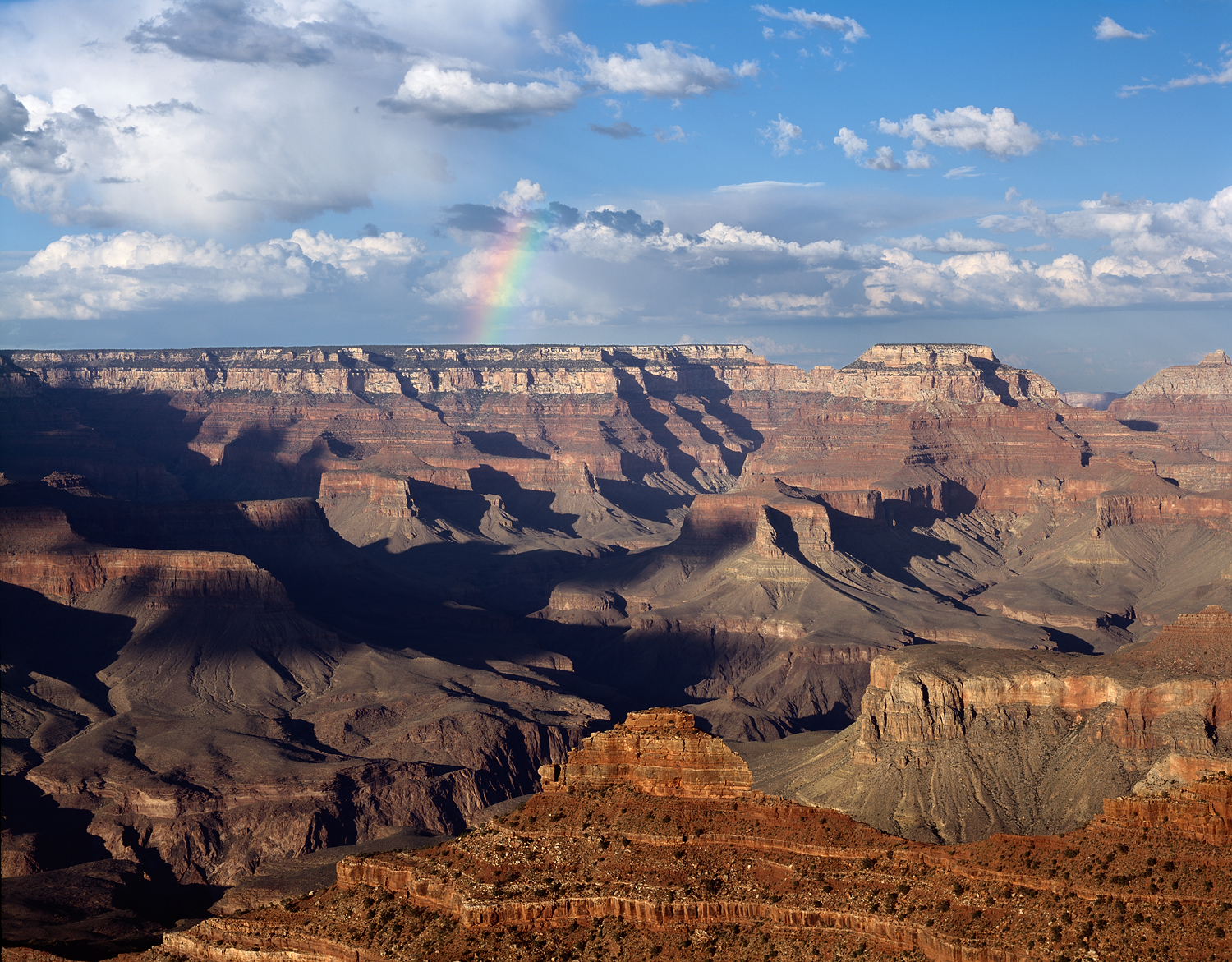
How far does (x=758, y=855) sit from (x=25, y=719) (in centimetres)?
10779

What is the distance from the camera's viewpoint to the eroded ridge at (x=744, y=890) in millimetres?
43156

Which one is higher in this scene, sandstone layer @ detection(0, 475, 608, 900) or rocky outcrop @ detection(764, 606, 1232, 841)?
rocky outcrop @ detection(764, 606, 1232, 841)

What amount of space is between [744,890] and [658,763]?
5.92m

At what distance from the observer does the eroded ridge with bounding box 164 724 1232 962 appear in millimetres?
43156

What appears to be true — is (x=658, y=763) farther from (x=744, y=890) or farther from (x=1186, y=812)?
(x=1186, y=812)

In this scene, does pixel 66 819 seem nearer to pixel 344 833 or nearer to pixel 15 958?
pixel 344 833

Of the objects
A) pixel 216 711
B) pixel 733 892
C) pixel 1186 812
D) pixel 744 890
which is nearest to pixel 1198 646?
pixel 1186 812

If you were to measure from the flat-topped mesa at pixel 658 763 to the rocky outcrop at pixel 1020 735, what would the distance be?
32141mm

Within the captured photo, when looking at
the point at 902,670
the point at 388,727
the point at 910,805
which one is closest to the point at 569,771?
the point at 910,805

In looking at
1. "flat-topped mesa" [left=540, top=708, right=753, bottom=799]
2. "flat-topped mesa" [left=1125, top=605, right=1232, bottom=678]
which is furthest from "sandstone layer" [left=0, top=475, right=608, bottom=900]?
"flat-topped mesa" [left=540, top=708, right=753, bottom=799]

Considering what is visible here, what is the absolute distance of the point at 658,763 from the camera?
2004 inches

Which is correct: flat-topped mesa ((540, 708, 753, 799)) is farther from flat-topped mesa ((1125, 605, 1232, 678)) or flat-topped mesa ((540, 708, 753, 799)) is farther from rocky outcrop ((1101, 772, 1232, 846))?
flat-topped mesa ((1125, 605, 1232, 678))

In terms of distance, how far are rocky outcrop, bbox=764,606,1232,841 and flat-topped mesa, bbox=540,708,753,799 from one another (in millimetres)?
32141

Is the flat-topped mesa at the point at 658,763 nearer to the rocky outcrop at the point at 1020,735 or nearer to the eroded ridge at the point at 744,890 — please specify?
the eroded ridge at the point at 744,890
